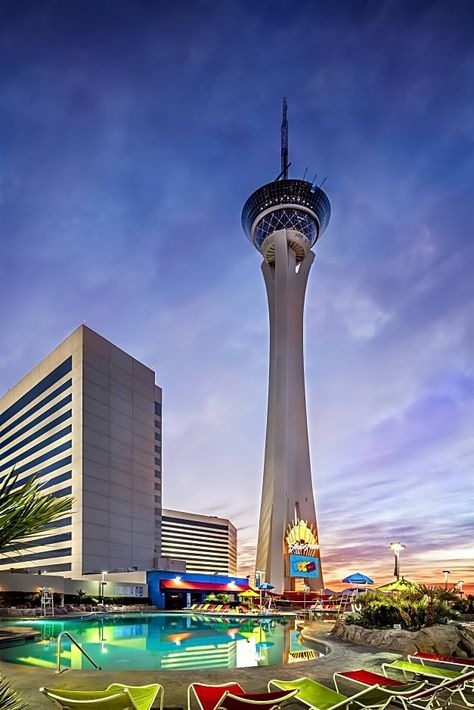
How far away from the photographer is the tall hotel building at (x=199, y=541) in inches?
4916

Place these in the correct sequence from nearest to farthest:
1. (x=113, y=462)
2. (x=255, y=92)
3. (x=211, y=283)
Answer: (x=255, y=92), (x=113, y=462), (x=211, y=283)

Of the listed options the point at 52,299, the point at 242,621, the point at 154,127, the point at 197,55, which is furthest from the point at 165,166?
the point at 52,299

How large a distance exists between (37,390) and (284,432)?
3104 cm

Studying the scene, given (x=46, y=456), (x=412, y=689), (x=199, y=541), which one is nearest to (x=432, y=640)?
(x=412, y=689)

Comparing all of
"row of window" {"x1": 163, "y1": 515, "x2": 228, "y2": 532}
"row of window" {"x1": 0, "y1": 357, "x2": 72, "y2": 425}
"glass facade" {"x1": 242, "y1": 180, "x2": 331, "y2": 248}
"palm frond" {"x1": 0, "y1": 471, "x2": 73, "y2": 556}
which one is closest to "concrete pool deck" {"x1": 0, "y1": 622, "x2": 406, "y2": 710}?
"palm frond" {"x1": 0, "y1": 471, "x2": 73, "y2": 556}

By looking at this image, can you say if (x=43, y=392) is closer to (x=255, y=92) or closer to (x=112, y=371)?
(x=112, y=371)

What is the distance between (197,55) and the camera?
47.5 ft

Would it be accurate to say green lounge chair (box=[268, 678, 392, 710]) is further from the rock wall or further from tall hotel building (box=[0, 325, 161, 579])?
tall hotel building (box=[0, 325, 161, 579])

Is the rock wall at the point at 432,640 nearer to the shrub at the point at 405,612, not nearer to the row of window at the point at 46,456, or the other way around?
the shrub at the point at 405,612

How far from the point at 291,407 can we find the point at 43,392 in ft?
98.1

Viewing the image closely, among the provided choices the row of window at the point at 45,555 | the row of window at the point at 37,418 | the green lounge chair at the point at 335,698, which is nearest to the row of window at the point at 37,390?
the row of window at the point at 37,418

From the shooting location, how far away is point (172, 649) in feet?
47.9

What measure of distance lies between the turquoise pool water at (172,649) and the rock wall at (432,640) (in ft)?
5.81

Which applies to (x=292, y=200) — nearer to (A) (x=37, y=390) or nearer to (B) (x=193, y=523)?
(A) (x=37, y=390)
